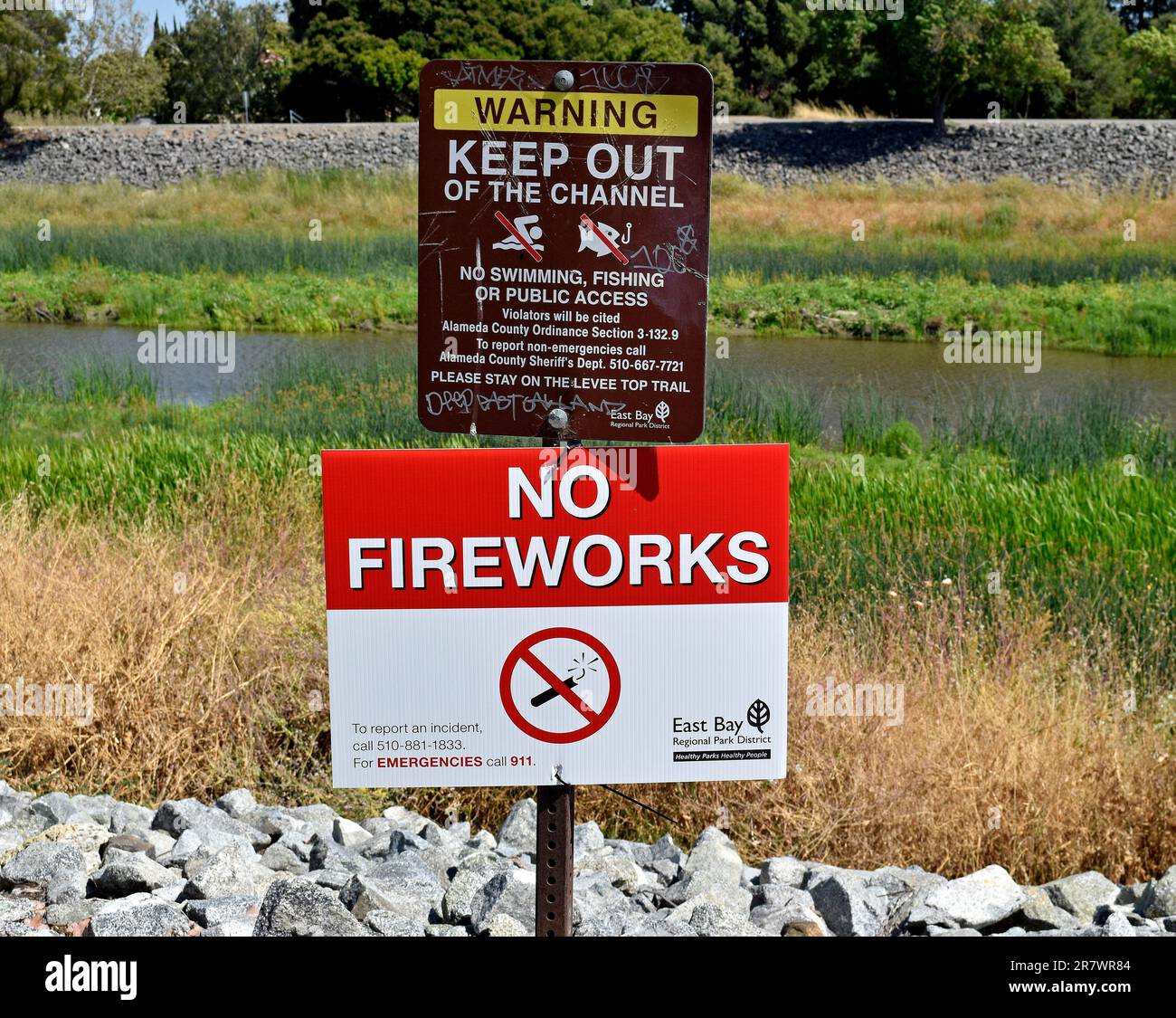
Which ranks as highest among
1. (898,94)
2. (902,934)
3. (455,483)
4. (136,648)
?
(898,94)

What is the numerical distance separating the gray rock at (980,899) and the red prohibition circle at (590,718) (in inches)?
55.3

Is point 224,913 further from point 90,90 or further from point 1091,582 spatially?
point 90,90

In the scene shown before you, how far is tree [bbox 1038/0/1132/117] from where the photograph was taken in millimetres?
46906

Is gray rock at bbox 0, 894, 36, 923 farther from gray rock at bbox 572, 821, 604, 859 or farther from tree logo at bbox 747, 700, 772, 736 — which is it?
tree logo at bbox 747, 700, 772, 736

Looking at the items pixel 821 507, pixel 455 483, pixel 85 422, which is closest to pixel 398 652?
pixel 455 483

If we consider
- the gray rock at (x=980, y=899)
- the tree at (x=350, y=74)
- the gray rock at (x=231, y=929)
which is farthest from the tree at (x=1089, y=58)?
the gray rock at (x=231, y=929)

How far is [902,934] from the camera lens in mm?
4027

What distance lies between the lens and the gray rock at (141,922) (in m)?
3.67

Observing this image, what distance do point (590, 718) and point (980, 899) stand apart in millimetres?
1493

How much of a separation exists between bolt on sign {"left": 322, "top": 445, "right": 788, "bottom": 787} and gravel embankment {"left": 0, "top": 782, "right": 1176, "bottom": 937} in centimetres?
70

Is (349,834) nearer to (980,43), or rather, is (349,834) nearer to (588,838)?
(588,838)

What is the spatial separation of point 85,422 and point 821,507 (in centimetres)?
658

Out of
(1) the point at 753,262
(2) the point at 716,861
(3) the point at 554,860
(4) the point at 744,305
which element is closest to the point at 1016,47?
(1) the point at 753,262

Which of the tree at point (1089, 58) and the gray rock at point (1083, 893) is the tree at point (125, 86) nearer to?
the tree at point (1089, 58)
